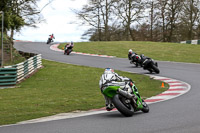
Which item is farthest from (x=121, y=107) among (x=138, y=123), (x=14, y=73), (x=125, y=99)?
(x=14, y=73)

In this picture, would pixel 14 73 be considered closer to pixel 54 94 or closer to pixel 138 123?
pixel 54 94

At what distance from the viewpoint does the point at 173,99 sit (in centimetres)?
1154

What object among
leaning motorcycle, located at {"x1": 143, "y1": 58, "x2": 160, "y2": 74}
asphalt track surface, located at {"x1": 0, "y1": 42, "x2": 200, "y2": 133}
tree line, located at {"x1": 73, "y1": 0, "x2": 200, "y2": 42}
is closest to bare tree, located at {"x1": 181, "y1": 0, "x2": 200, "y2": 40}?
tree line, located at {"x1": 73, "y1": 0, "x2": 200, "y2": 42}

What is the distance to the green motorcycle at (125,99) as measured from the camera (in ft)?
27.2

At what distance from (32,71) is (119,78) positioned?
13070 mm

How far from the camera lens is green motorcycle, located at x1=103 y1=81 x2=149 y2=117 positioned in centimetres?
828

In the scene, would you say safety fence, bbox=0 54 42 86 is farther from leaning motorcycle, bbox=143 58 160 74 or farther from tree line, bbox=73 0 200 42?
tree line, bbox=73 0 200 42

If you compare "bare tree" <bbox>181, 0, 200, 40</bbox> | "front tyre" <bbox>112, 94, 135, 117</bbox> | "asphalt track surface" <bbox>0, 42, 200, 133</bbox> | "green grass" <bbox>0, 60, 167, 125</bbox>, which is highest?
"bare tree" <bbox>181, 0, 200, 40</bbox>

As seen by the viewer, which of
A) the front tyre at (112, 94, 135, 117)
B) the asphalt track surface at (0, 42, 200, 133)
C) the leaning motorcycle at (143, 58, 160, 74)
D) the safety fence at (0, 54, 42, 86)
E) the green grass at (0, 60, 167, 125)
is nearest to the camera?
the asphalt track surface at (0, 42, 200, 133)

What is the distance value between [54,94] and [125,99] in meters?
5.36

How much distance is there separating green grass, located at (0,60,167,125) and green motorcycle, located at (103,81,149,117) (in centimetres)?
197

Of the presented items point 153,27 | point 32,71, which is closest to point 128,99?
point 32,71

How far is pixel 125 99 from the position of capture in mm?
8656

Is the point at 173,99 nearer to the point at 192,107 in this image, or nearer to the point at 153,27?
the point at 192,107
